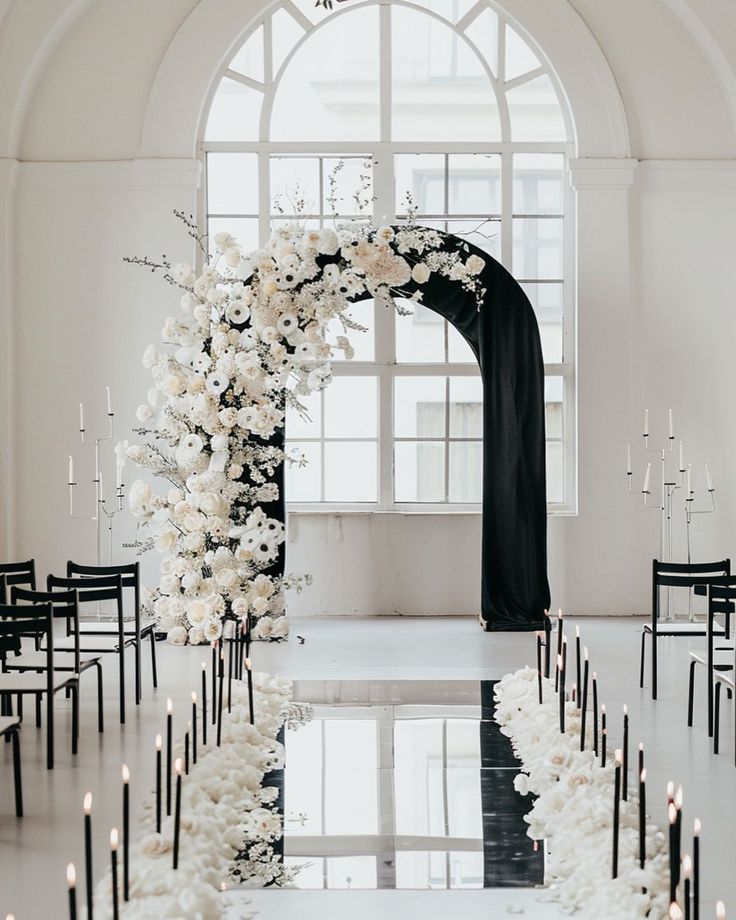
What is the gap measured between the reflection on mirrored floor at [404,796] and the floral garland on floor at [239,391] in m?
1.56

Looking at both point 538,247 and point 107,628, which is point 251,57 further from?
point 107,628

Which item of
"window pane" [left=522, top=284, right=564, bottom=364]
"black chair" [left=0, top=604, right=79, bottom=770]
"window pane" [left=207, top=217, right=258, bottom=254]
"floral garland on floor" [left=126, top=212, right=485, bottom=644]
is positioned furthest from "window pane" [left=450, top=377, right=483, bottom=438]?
"black chair" [left=0, top=604, right=79, bottom=770]

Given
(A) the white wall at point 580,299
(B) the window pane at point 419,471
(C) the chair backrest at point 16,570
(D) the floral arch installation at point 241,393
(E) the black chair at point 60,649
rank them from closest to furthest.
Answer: (E) the black chair at point 60,649
(C) the chair backrest at point 16,570
(D) the floral arch installation at point 241,393
(A) the white wall at point 580,299
(B) the window pane at point 419,471

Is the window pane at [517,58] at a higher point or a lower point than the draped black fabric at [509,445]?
higher

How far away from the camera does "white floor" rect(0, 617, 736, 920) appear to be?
13.3ft

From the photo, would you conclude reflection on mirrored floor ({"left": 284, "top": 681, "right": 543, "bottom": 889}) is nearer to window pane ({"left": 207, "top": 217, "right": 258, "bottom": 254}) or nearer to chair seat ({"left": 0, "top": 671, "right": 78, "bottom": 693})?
chair seat ({"left": 0, "top": 671, "right": 78, "bottom": 693})

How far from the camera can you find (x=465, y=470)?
35.7 ft

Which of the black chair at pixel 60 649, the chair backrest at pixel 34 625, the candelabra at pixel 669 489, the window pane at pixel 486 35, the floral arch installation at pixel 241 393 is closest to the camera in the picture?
the chair backrest at pixel 34 625

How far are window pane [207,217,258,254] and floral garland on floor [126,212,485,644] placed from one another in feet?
7.38

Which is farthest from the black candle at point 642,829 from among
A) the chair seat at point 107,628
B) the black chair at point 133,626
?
the chair seat at point 107,628

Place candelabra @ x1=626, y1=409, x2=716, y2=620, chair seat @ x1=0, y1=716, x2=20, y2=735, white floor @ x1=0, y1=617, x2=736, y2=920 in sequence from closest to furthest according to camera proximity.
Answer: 1. white floor @ x1=0, y1=617, x2=736, y2=920
2. chair seat @ x1=0, y1=716, x2=20, y2=735
3. candelabra @ x1=626, y1=409, x2=716, y2=620

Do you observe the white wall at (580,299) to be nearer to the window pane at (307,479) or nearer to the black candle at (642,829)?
the window pane at (307,479)

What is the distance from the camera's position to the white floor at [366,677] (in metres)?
4.05

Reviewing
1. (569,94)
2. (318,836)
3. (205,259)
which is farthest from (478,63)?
(318,836)
